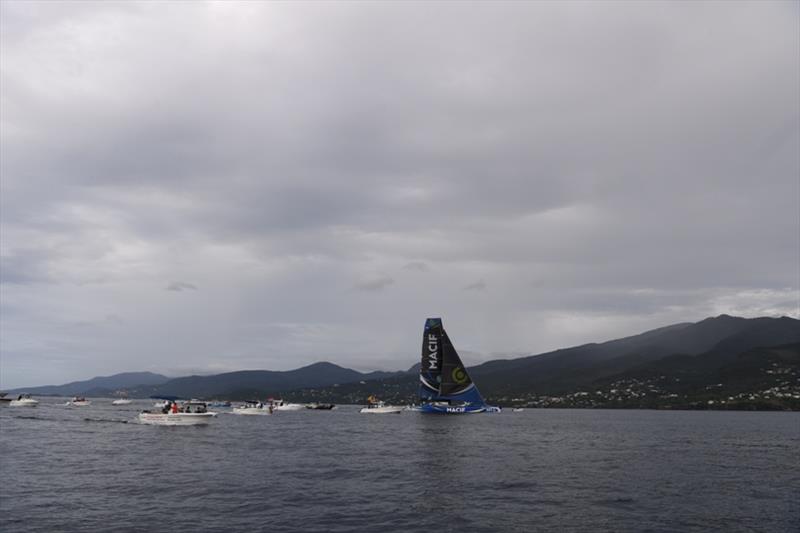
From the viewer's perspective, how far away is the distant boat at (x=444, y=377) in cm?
16012

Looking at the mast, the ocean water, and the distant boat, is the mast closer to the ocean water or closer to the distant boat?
the distant boat

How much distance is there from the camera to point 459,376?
160000 mm

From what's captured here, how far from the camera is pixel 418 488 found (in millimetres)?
44531

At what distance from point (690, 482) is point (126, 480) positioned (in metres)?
46.5

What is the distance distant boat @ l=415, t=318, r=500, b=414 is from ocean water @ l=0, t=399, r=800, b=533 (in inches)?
3163

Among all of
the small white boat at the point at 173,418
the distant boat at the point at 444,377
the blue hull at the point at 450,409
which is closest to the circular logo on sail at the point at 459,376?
the distant boat at the point at 444,377

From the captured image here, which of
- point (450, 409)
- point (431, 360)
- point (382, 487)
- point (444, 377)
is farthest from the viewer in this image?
point (450, 409)

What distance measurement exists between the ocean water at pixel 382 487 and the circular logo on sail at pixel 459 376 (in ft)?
262

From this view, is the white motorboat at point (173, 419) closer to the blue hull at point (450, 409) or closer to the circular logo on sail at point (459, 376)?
the circular logo on sail at point (459, 376)

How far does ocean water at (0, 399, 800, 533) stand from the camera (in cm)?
3288

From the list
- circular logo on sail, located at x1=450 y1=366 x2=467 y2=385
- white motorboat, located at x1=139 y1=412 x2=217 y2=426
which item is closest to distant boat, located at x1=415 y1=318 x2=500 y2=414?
circular logo on sail, located at x1=450 y1=366 x2=467 y2=385

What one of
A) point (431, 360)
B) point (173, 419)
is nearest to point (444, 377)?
point (431, 360)

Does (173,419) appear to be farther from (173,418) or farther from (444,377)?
(444,377)

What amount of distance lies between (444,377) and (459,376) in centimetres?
418
